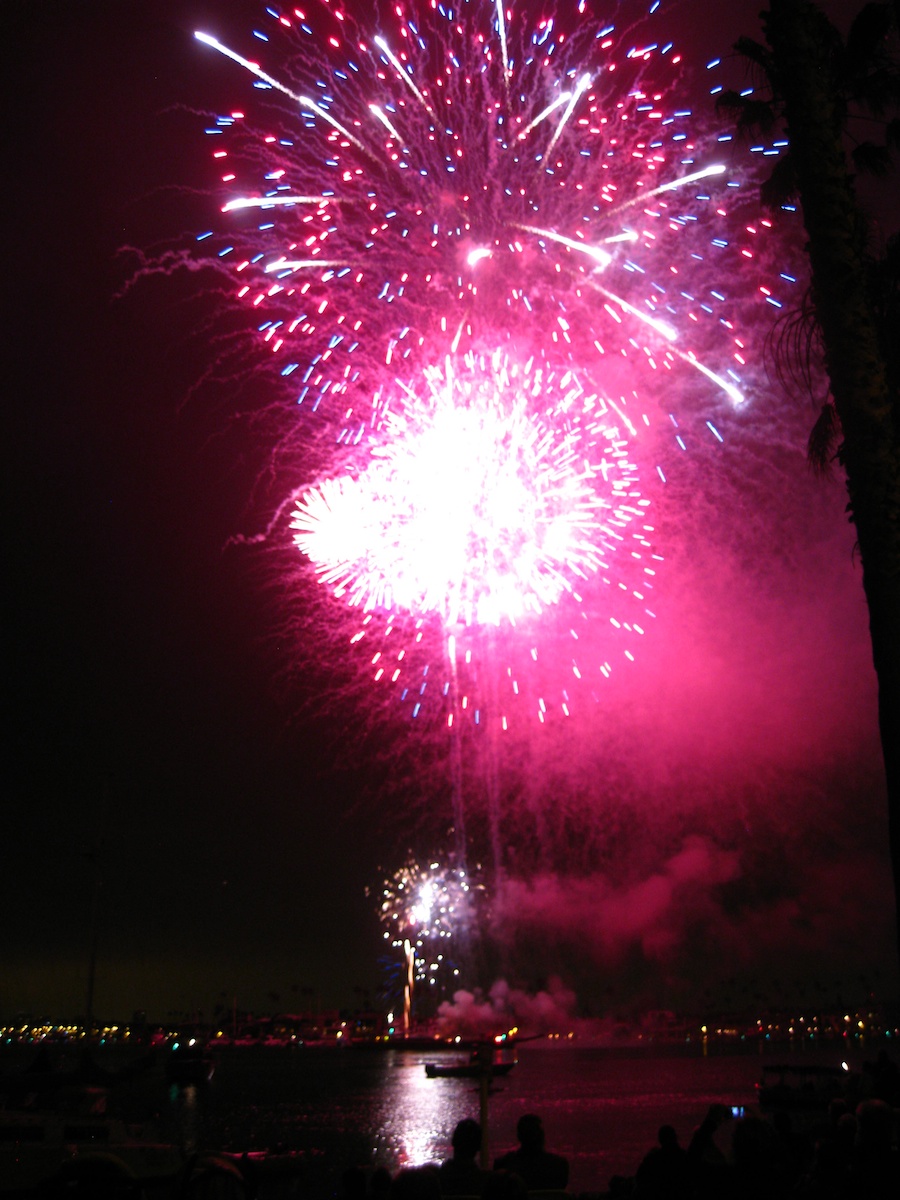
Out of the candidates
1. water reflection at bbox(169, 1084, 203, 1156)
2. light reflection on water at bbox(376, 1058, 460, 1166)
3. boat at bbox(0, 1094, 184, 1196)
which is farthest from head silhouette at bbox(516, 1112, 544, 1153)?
water reflection at bbox(169, 1084, 203, 1156)

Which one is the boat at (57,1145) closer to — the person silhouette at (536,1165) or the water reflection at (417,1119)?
the water reflection at (417,1119)

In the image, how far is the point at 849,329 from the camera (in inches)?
314

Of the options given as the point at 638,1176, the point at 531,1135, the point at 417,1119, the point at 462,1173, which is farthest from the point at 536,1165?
the point at 417,1119

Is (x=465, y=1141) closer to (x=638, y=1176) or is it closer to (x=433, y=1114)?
(x=638, y=1176)

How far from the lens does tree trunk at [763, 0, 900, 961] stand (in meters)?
7.15

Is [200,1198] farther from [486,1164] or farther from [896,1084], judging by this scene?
[896,1084]

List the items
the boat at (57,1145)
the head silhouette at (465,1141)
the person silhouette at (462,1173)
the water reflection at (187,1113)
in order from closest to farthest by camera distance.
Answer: the person silhouette at (462,1173)
the head silhouette at (465,1141)
the boat at (57,1145)
the water reflection at (187,1113)

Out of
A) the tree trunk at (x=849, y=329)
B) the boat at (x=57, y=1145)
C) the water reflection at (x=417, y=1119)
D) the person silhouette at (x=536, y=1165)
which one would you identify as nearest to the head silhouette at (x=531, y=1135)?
the person silhouette at (x=536, y=1165)

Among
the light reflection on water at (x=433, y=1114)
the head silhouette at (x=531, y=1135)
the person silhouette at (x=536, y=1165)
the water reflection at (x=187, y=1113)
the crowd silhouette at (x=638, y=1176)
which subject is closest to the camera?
the crowd silhouette at (x=638, y=1176)

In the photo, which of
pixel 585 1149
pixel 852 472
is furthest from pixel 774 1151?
pixel 585 1149

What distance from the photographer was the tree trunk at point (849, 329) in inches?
282

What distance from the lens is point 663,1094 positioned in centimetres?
9425

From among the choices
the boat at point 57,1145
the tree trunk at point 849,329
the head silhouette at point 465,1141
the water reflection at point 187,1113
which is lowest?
the water reflection at point 187,1113

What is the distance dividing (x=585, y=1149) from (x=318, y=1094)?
6400 centimetres
